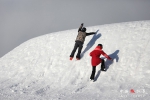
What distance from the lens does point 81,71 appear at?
1066cm

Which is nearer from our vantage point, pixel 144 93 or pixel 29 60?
pixel 144 93

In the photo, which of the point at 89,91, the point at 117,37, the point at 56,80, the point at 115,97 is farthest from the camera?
the point at 117,37

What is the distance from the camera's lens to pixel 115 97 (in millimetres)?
6969

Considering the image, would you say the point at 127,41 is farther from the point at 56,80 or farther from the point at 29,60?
the point at 29,60

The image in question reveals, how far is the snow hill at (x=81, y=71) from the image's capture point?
7.86m

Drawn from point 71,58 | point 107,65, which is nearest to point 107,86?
point 107,65

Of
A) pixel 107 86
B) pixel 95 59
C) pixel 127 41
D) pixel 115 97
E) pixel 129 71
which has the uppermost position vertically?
pixel 127 41

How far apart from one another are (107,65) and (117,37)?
13.3 feet

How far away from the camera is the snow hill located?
309 inches

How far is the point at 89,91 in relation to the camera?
8094 millimetres

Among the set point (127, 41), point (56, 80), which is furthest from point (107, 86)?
point (127, 41)

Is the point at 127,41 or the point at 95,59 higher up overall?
the point at 127,41

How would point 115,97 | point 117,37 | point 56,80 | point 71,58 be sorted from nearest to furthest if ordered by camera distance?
point 115,97
point 56,80
point 71,58
point 117,37

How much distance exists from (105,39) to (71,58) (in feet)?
12.0
